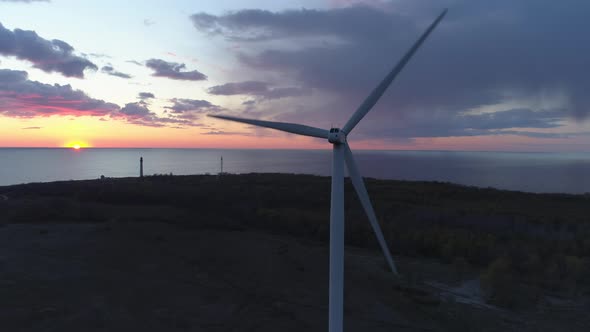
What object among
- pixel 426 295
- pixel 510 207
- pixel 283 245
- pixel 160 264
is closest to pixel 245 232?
pixel 283 245

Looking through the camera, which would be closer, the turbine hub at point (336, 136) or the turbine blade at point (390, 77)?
the turbine hub at point (336, 136)

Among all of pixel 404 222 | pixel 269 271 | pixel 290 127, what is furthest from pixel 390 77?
pixel 404 222

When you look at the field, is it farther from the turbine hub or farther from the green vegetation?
the turbine hub

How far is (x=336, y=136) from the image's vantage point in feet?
25.8

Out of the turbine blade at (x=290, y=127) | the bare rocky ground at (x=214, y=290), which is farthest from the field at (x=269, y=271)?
the turbine blade at (x=290, y=127)

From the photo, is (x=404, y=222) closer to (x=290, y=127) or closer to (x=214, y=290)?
(x=214, y=290)

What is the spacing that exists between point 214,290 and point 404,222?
14.5 m

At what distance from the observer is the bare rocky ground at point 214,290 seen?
1061cm

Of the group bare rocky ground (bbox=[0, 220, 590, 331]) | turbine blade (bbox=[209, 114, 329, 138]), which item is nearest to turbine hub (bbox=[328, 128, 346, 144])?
turbine blade (bbox=[209, 114, 329, 138])

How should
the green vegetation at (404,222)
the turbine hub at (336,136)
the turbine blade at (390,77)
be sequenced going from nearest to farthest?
the turbine hub at (336,136) → the turbine blade at (390,77) → the green vegetation at (404,222)

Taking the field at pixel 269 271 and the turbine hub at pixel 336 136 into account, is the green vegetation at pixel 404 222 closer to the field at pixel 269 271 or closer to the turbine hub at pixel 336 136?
the field at pixel 269 271

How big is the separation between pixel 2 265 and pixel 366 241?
15872 millimetres

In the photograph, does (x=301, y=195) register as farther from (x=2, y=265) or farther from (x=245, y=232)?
(x=2, y=265)

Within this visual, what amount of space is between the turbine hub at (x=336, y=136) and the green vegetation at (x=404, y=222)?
9377mm
